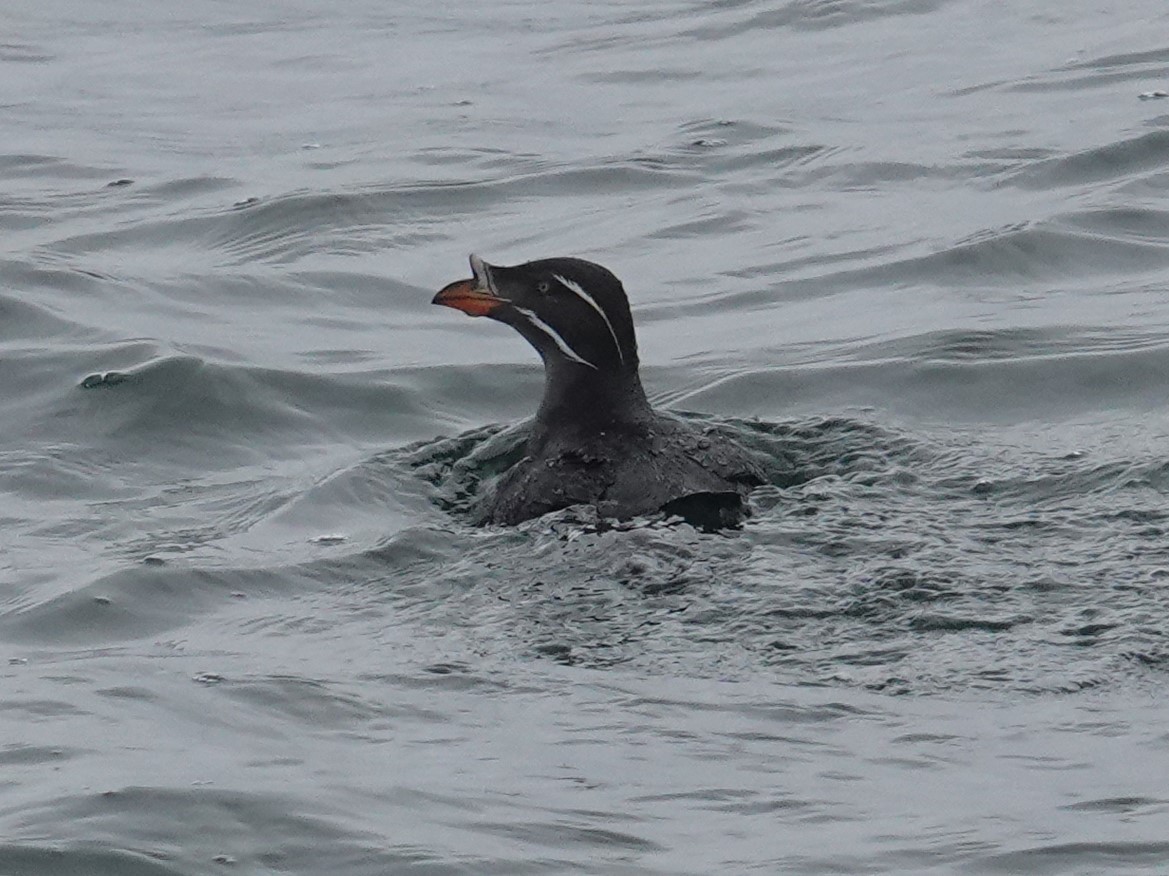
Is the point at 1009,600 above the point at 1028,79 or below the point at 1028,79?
below

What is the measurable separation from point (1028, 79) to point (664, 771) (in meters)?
11.7

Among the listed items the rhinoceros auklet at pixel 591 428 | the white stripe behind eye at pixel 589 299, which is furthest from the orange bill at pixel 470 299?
the white stripe behind eye at pixel 589 299

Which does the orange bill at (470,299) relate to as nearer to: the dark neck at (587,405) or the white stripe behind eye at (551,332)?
the white stripe behind eye at (551,332)

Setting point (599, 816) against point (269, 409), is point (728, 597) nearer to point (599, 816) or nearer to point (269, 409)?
point (599, 816)

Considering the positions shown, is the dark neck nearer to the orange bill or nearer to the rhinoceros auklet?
the rhinoceros auklet

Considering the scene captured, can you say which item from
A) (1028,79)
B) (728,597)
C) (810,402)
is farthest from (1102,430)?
(1028,79)

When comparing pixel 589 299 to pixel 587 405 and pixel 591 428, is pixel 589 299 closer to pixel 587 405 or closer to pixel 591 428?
pixel 587 405

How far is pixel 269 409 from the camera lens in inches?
418

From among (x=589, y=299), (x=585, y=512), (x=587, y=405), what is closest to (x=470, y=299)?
(x=589, y=299)

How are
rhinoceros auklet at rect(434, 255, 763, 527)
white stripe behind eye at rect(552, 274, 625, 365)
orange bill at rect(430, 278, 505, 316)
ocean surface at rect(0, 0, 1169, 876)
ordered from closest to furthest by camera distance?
ocean surface at rect(0, 0, 1169, 876), rhinoceros auklet at rect(434, 255, 763, 527), white stripe behind eye at rect(552, 274, 625, 365), orange bill at rect(430, 278, 505, 316)

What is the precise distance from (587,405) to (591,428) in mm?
119

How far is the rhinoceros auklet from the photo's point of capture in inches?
322

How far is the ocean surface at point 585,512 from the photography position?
19.6 feet

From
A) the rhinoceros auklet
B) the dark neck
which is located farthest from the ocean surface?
the dark neck
